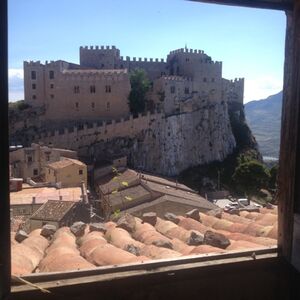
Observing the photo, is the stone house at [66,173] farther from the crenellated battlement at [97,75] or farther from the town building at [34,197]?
the crenellated battlement at [97,75]

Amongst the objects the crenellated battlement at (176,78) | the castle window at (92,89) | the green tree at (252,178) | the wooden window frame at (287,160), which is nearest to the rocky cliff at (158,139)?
the crenellated battlement at (176,78)

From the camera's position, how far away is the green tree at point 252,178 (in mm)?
35438

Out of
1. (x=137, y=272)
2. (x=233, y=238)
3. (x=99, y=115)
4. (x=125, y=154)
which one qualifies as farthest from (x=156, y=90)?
(x=137, y=272)

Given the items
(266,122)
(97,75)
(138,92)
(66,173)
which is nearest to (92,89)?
(97,75)

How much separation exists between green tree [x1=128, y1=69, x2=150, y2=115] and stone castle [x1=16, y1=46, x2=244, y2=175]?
710 mm

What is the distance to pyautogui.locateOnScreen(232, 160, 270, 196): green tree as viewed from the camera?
35438mm

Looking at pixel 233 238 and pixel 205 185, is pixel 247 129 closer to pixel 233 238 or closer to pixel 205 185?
pixel 205 185

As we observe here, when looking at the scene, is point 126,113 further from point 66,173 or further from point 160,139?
point 66,173

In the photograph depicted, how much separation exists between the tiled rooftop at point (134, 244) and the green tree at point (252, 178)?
96.0ft

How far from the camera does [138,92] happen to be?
148 ft

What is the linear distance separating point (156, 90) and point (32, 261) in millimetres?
42234

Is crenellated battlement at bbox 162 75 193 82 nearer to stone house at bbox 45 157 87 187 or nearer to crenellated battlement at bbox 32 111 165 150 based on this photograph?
crenellated battlement at bbox 32 111 165 150

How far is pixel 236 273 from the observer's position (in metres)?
2.98

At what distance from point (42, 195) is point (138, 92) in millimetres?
26361
